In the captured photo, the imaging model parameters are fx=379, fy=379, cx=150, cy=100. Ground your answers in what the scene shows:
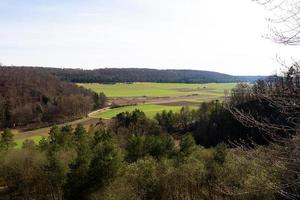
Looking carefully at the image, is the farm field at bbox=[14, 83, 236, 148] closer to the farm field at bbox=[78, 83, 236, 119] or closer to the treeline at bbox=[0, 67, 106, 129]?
the farm field at bbox=[78, 83, 236, 119]

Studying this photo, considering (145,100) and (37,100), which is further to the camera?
(145,100)

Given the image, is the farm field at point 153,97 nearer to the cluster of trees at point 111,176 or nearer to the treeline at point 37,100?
the treeline at point 37,100

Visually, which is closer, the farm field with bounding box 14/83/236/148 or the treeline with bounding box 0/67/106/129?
the farm field with bounding box 14/83/236/148

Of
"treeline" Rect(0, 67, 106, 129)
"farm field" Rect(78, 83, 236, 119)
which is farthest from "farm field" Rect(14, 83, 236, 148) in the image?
"treeline" Rect(0, 67, 106, 129)

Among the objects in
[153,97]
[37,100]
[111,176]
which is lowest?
[37,100]

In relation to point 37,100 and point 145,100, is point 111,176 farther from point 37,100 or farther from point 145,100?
point 145,100

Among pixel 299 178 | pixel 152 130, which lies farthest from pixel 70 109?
pixel 299 178

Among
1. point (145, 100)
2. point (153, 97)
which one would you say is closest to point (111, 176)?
point (145, 100)

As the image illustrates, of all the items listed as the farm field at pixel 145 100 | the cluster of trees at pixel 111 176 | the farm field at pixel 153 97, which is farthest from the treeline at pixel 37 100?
the cluster of trees at pixel 111 176
